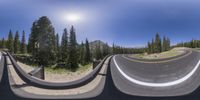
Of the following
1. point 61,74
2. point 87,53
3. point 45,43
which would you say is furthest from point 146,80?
point 45,43

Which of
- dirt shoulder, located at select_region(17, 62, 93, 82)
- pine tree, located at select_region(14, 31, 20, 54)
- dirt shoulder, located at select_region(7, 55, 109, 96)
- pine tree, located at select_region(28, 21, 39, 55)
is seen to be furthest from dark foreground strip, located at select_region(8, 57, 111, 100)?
pine tree, located at select_region(14, 31, 20, 54)

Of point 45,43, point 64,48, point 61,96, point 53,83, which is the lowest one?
point 61,96

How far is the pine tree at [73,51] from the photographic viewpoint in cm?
661

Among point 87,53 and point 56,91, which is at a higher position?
point 87,53

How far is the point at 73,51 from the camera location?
273 inches

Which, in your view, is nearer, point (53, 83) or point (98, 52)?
point (53, 83)

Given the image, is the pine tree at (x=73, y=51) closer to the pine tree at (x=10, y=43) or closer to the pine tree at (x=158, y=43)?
the pine tree at (x=10, y=43)

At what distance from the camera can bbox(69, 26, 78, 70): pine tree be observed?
Answer: 6614 mm

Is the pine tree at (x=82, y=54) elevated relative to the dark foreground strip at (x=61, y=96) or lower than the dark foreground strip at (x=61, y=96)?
elevated

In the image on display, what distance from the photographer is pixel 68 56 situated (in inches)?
265

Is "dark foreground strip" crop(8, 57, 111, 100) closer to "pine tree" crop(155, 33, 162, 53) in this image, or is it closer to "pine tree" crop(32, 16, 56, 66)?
"pine tree" crop(32, 16, 56, 66)

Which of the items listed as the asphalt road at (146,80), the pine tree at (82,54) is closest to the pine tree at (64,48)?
the pine tree at (82,54)

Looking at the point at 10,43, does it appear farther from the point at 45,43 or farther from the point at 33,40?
the point at 45,43

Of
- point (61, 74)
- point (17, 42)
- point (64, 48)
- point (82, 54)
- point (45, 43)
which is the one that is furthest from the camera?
point (17, 42)
